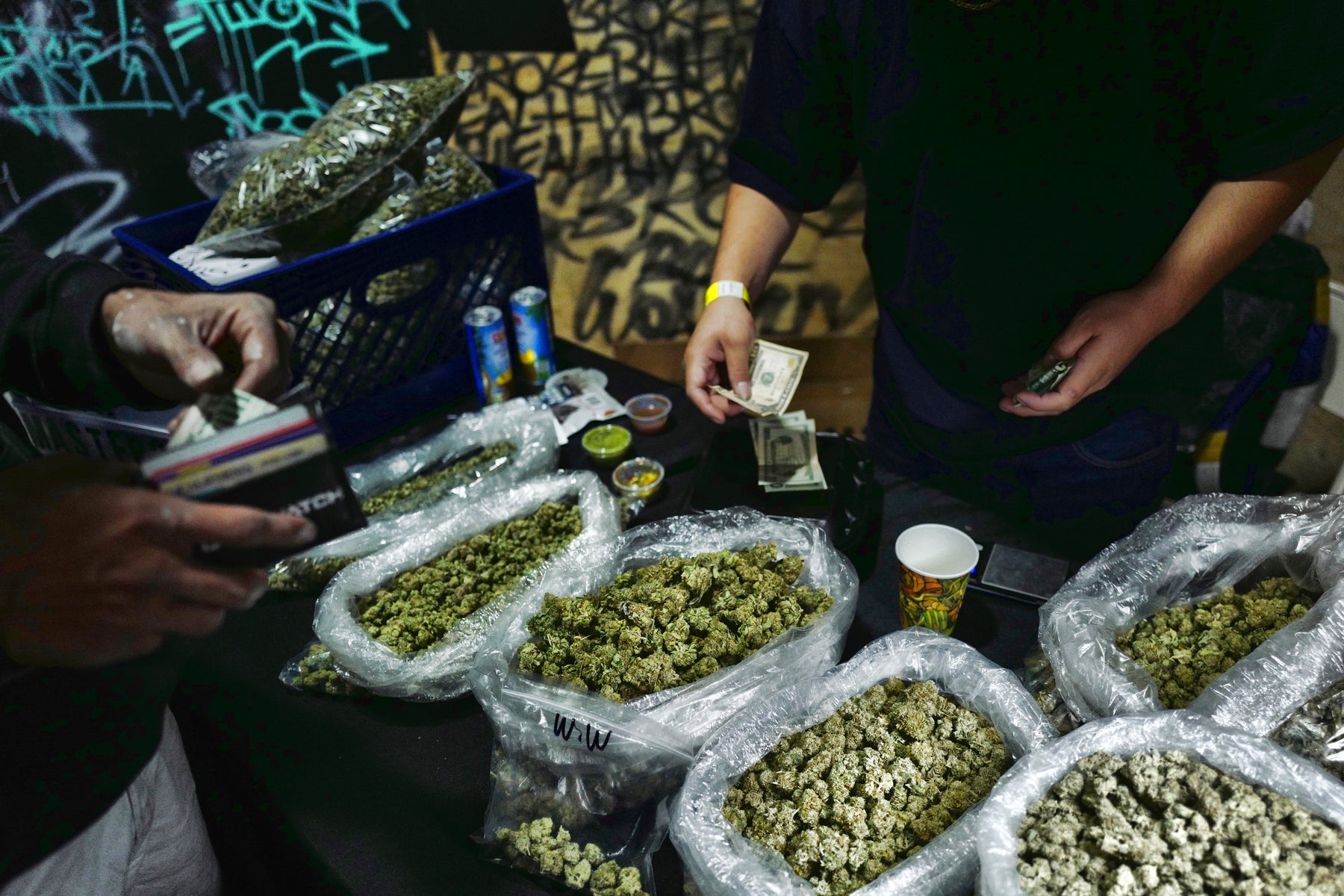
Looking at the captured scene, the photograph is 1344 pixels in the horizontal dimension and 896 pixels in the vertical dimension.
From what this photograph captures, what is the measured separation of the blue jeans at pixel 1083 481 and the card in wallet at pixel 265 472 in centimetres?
125

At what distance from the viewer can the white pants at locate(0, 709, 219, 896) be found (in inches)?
31.2

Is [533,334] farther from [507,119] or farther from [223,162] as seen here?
[507,119]

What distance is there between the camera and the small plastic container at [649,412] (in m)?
1.67

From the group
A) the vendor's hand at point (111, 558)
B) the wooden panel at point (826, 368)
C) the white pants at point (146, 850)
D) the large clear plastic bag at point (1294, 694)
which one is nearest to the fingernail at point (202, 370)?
the vendor's hand at point (111, 558)

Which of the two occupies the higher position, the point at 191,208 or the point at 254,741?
the point at 191,208

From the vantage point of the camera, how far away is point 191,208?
1.67 meters

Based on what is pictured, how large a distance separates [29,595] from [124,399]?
0.85ft

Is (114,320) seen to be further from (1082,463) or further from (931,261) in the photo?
(1082,463)

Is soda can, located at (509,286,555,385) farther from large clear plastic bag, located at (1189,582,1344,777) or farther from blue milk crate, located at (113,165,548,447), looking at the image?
large clear plastic bag, located at (1189,582,1344,777)

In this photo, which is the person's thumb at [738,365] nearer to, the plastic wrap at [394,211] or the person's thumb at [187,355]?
the plastic wrap at [394,211]

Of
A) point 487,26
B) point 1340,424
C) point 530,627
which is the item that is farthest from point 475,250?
point 1340,424

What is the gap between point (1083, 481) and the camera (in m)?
1.52

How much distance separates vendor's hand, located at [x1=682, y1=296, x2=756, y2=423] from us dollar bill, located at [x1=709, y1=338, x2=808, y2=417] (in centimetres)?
3

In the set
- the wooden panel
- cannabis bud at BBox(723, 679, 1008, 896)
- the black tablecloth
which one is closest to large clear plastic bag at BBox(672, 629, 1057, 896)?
cannabis bud at BBox(723, 679, 1008, 896)
